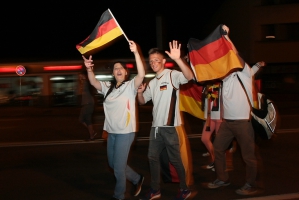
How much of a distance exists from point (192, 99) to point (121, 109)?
2.49 meters

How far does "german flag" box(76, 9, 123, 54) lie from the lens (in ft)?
17.1

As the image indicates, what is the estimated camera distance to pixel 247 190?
559cm

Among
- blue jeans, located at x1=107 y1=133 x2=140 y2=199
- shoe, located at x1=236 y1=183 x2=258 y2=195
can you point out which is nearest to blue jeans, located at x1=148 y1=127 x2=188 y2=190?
blue jeans, located at x1=107 y1=133 x2=140 y2=199

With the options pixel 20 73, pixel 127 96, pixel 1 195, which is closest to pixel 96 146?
pixel 1 195

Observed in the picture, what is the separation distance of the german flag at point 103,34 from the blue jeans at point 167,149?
128cm

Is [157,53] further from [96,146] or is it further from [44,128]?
[44,128]

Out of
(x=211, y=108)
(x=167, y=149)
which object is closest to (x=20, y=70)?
(x=211, y=108)

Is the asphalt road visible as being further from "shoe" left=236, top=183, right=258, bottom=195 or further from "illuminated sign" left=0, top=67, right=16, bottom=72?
"illuminated sign" left=0, top=67, right=16, bottom=72

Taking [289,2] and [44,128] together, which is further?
[289,2]

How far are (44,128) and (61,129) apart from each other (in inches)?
34.1

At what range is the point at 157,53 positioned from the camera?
208 inches

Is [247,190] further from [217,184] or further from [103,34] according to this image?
[103,34]

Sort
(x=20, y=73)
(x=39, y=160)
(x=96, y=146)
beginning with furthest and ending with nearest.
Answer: (x=20, y=73)
(x=96, y=146)
(x=39, y=160)

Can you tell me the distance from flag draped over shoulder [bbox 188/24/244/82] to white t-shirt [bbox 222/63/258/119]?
368 mm
